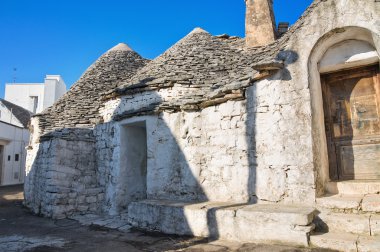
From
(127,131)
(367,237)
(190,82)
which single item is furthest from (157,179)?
(367,237)

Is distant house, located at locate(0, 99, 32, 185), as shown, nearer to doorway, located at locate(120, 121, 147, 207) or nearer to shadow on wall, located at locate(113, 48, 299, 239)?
doorway, located at locate(120, 121, 147, 207)

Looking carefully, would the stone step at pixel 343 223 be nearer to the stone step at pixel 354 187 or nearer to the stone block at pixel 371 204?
the stone block at pixel 371 204

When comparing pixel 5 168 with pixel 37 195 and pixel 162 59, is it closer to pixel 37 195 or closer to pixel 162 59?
pixel 37 195

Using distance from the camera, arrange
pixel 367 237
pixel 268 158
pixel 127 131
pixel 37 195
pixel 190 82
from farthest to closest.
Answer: pixel 37 195 < pixel 127 131 < pixel 190 82 < pixel 268 158 < pixel 367 237

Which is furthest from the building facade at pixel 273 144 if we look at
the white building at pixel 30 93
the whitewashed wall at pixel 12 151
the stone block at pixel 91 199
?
the white building at pixel 30 93

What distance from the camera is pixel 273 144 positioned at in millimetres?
4359

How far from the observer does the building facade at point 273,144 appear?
12.2 feet

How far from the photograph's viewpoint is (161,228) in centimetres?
482

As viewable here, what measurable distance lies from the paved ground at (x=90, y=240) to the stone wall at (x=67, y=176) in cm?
71

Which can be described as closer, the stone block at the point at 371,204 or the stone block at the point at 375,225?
the stone block at the point at 375,225

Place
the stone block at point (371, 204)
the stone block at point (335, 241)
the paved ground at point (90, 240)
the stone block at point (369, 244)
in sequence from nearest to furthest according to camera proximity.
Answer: the stone block at point (369, 244), the stone block at point (335, 241), the stone block at point (371, 204), the paved ground at point (90, 240)

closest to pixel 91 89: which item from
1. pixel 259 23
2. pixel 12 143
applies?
pixel 259 23

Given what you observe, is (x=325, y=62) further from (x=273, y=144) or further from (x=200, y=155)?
(x=200, y=155)

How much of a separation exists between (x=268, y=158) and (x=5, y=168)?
21.2 metres
